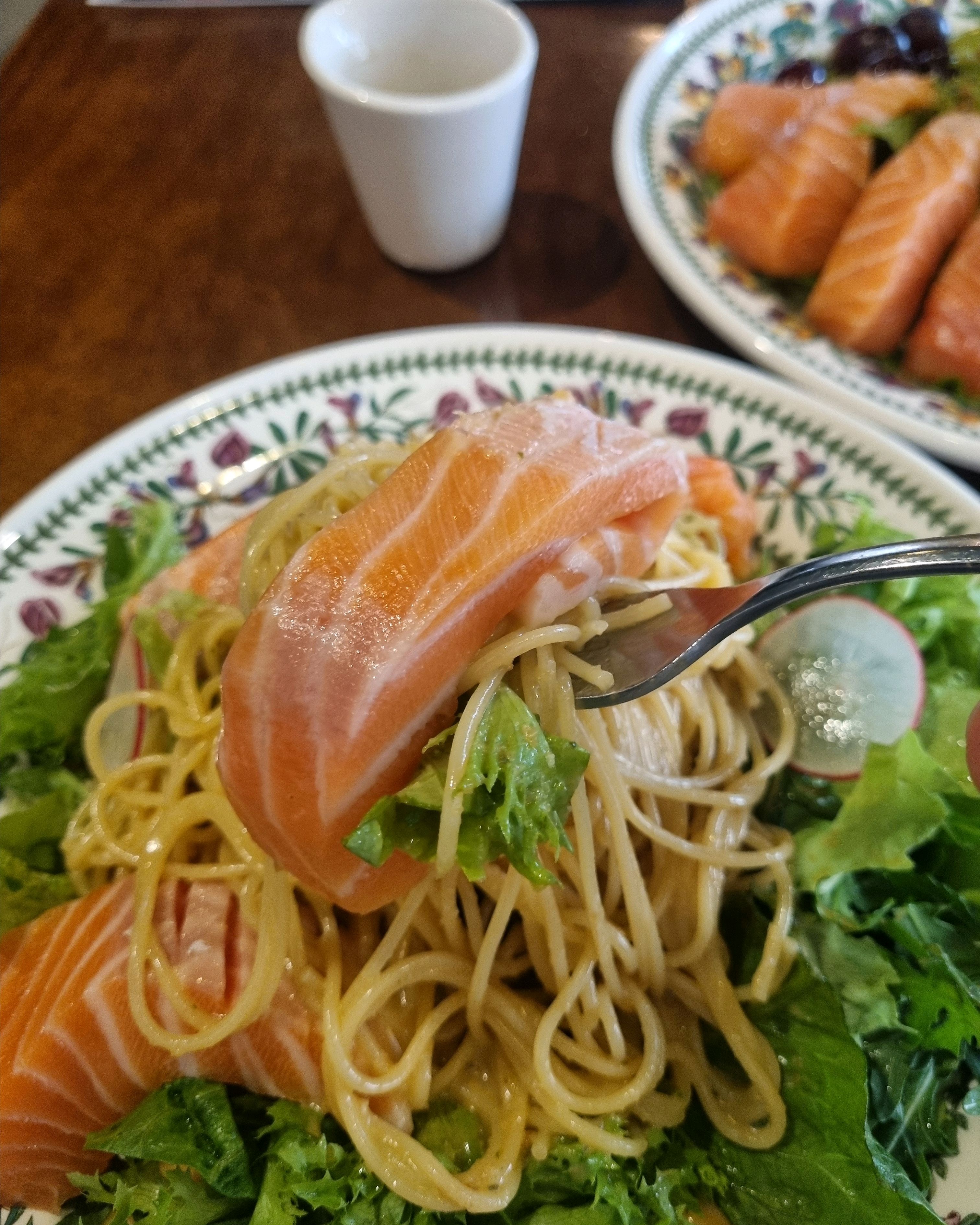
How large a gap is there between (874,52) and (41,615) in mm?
5376

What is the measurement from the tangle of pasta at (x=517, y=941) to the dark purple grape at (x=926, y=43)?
444 cm

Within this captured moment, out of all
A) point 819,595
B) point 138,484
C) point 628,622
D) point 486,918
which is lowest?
point 486,918

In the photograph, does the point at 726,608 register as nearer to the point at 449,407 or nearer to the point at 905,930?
the point at 905,930

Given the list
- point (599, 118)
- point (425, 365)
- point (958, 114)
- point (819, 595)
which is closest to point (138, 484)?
point (425, 365)

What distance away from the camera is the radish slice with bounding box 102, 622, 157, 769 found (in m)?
2.57

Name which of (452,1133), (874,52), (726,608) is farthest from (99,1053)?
(874,52)

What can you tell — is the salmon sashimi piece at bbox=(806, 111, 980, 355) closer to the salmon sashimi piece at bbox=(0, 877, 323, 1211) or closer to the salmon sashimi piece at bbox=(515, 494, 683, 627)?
the salmon sashimi piece at bbox=(515, 494, 683, 627)

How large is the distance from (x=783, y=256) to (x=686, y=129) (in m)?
1.06

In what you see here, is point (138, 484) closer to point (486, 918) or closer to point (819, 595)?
point (486, 918)

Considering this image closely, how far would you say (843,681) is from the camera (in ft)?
8.39

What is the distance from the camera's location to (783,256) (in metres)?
4.16

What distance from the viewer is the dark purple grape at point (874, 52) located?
4.93 meters

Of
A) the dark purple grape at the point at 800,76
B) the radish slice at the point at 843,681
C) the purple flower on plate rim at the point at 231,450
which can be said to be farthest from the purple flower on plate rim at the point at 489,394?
the dark purple grape at the point at 800,76

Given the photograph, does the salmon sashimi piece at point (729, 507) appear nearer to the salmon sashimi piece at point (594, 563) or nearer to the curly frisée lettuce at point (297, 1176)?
the salmon sashimi piece at point (594, 563)
